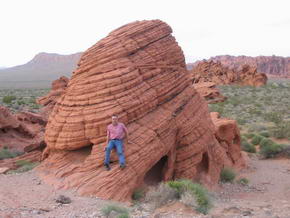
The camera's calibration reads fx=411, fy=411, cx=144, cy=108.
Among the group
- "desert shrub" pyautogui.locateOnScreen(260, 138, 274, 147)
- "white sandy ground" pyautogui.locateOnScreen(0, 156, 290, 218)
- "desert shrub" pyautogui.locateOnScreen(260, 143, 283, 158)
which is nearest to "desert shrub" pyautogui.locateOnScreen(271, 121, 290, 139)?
"desert shrub" pyautogui.locateOnScreen(260, 138, 274, 147)

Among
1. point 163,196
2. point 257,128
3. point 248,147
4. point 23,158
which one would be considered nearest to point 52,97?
point 257,128

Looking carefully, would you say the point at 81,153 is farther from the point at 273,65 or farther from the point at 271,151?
the point at 273,65

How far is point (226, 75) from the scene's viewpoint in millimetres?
60094

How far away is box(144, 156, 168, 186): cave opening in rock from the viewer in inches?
420

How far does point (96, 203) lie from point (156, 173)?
3071 mm

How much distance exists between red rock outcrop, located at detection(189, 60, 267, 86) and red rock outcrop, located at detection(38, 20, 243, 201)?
44.3 metres

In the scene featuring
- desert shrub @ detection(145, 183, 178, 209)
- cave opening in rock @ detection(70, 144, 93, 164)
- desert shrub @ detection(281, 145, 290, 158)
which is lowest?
desert shrub @ detection(281, 145, 290, 158)

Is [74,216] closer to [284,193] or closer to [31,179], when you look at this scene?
[31,179]

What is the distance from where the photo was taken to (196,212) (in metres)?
7.25

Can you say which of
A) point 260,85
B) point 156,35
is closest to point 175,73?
point 156,35

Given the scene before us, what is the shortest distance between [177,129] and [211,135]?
71.1 inches

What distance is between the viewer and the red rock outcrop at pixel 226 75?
57.3 metres

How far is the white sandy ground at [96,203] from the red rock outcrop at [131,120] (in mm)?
450

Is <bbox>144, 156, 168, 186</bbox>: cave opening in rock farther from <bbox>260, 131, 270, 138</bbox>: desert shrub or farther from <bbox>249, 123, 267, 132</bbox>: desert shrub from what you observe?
<bbox>249, 123, 267, 132</bbox>: desert shrub
